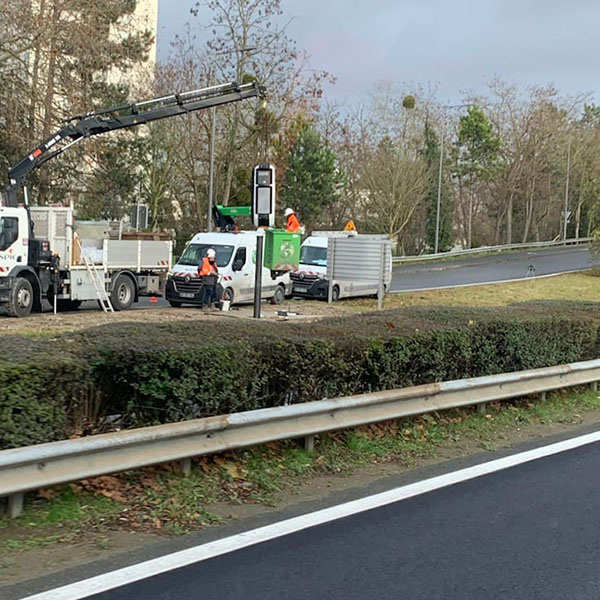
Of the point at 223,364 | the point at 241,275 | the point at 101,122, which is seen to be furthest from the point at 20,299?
the point at 223,364

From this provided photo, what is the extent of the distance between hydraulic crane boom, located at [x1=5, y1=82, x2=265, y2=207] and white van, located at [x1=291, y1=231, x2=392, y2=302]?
614 centimetres

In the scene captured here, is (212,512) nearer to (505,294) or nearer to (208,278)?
(208,278)

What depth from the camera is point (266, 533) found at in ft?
17.3

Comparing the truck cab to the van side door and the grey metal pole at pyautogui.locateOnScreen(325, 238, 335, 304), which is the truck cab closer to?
the van side door

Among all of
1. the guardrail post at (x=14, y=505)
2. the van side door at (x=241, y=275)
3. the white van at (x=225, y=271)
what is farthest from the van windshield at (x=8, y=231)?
the guardrail post at (x=14, y=505)

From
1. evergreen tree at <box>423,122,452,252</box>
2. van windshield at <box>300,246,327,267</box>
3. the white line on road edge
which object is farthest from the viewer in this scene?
evergreen tree at <box>423,122,452,252</box>

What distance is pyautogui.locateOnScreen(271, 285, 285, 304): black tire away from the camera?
25.8 meters

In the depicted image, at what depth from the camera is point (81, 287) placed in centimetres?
2105

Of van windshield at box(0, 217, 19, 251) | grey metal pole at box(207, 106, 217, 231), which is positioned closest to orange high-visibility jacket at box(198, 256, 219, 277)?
van windshield at box(0, 217, 19, 251)

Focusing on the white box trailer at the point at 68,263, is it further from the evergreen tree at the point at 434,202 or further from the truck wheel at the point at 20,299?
the evergreen tree at the point at 434,202

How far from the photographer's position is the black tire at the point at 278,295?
25.8m

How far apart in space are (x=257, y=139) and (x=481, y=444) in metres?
36.9

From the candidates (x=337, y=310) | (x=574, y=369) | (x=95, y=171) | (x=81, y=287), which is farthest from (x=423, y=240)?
(x=574, y=369)

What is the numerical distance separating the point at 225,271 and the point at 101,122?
17.9ft
